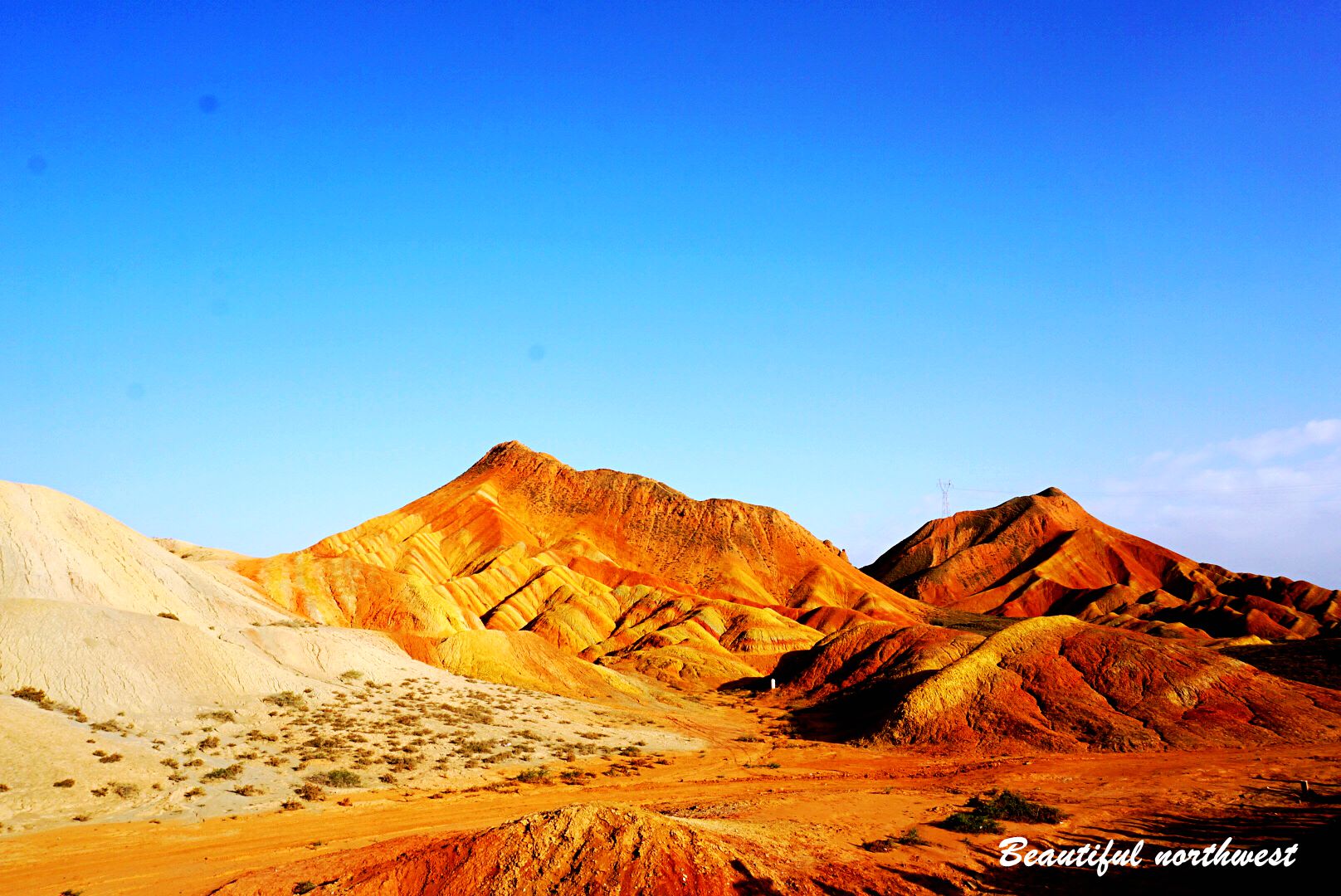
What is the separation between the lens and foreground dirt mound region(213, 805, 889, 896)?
12.4 meters

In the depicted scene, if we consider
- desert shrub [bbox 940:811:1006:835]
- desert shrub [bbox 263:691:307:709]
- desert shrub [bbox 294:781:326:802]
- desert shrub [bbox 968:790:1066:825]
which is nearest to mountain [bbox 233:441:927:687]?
desert shrub [bbox 263:691:307:709]

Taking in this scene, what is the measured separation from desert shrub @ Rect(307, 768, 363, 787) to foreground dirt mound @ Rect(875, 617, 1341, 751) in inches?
841

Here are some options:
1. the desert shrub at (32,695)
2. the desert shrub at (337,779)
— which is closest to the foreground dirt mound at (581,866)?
the desert shrub at (337,779)

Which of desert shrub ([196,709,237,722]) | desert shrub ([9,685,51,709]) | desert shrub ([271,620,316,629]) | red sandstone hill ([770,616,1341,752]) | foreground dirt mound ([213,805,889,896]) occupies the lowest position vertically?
red sandstone hill ([770,616,1341,752])

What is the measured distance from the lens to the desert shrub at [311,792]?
22922mm

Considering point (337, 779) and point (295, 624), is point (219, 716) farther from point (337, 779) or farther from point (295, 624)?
point (295, 624)

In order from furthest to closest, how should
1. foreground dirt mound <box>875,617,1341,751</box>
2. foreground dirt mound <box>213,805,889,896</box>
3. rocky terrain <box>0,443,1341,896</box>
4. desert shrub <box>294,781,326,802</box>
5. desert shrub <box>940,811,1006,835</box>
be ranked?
foreground dirt mound <box>875,617,1341,751</box> → desert shrub <box>294,781,326,802</box> → desert shrub <box>940,811,1006,835</box> → rocky terrain <box>0,443,1341,896</box> → foreground dirt mound <box>213,805,889,896</box>

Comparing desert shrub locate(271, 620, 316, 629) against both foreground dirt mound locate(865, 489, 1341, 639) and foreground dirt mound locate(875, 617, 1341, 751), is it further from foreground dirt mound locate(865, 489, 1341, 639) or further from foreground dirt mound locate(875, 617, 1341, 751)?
foreground dirt mound locate(865, 489, 1341, 639)

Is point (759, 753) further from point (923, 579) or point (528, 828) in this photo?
point (923, 579)

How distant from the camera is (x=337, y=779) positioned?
2458 centimetres

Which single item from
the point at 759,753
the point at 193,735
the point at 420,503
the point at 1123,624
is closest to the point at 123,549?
the point at 193,735

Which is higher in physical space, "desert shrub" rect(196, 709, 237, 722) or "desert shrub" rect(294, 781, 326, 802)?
"desert shrub" rect(196, 709, 237, 722)

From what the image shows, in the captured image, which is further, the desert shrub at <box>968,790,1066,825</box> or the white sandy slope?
the white sandy slope

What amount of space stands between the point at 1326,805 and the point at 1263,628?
267 ft
